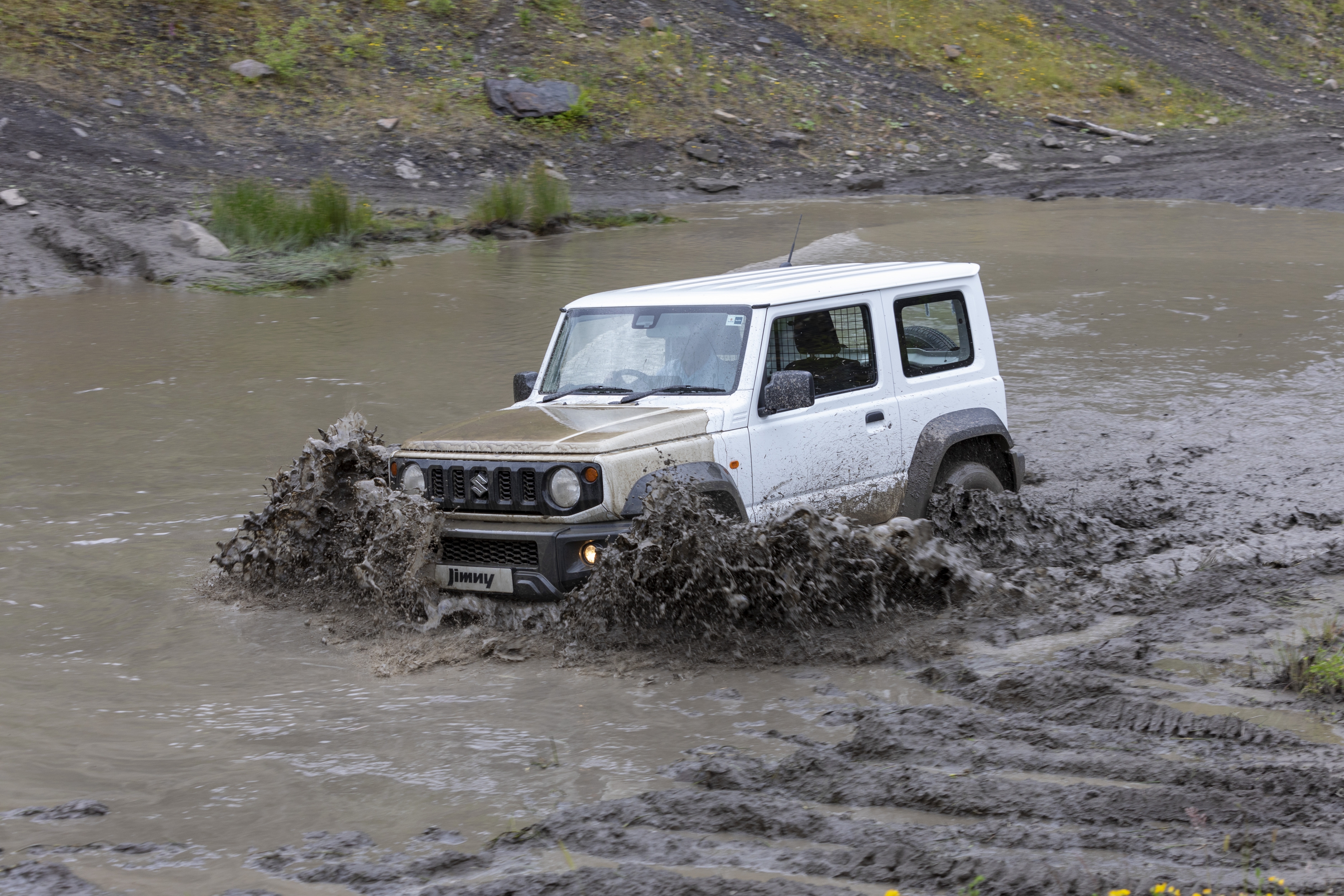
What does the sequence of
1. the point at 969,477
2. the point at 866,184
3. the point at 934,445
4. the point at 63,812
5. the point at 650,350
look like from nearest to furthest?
the point at 63,812, the point at 650,350, the point at 934,445, the point at 969,477, the point at 866,184

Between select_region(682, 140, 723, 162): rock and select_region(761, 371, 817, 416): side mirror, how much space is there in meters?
21.8

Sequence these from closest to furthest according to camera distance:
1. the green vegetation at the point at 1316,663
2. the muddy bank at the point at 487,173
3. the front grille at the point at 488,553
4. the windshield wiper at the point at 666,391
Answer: the green vegetation at the point at 1316,663 → the front grille at the point at 488,553 → the windshield wiper at the point at 666,391 → the muddy bank at the point at 487,173

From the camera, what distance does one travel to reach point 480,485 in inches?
224

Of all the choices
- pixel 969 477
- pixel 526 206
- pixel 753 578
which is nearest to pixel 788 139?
pixel 526 206

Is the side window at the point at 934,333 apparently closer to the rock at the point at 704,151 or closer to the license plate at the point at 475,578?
the license plate at the point at 475,578

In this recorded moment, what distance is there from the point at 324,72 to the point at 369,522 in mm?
22803

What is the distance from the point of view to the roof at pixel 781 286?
634 centimetres

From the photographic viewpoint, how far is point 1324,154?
26.5 m

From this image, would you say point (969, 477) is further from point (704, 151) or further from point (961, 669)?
point (704, 151)

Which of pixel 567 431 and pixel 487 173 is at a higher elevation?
pixel 487 173

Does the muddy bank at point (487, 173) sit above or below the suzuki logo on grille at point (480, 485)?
above

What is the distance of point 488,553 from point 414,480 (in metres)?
0.54

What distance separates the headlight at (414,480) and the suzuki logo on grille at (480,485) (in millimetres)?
313

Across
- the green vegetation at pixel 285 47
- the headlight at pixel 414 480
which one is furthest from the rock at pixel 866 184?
the headlight at pixel 414 480
